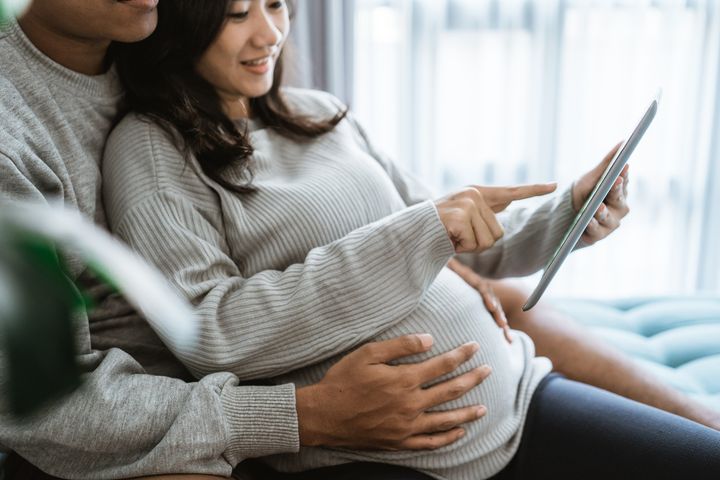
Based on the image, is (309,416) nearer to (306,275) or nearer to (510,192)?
(306,275)

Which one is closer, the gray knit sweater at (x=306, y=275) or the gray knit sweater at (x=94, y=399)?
the gray knit sweater at (x=94, y=399)

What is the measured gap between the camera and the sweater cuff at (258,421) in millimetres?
854

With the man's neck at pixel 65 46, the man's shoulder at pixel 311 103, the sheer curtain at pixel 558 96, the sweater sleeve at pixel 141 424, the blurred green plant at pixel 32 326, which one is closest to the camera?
the blurred green plant at pixel 32 326

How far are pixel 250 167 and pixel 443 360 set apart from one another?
402mm

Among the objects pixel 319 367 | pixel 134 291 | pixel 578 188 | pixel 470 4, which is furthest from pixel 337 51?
pixel 134 291

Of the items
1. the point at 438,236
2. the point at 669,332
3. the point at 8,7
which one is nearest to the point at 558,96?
the point at 669,332

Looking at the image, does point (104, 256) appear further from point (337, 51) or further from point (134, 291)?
point (337, 51)

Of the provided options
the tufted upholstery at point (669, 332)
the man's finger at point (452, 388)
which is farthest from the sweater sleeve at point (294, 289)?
the tufted upholstery at point (669, 332)

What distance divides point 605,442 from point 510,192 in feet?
1.14

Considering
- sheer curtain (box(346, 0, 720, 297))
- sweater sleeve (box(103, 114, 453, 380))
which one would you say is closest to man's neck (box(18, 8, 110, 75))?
sweater sleeve (box(103, 114, 453, 380))

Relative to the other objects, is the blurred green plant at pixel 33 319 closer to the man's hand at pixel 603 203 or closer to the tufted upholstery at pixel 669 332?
the man's hand at pixel 603 203

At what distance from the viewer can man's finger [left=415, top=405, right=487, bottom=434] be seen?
36.1 inches

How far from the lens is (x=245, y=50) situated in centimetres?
110

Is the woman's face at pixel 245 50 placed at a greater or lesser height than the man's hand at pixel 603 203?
greater
